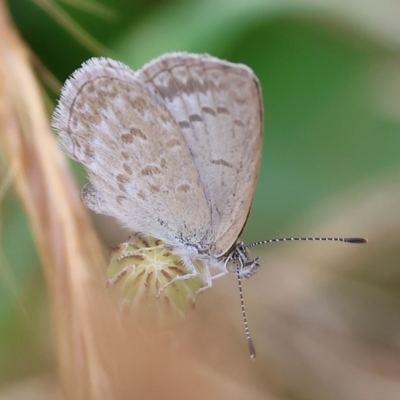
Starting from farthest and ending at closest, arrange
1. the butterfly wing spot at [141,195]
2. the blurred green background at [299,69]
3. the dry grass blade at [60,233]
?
the blurred green background at [299,69] < the butterfly wing spot at [141,195] < the dry grass blade at [60,233]

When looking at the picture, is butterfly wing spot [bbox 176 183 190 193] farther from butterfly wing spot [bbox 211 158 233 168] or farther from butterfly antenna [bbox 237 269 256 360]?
butterfly antenna [bbox 237 269 256 360]

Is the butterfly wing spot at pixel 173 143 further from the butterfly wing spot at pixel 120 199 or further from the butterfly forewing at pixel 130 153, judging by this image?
the butterfly wing spot at pixel 120 199

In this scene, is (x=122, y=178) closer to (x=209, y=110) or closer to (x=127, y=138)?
(x=127, y=138)

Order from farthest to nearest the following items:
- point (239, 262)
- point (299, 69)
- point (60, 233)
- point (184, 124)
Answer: point (299, 69), point (239, 262), point (184, 124), point (60, 233)

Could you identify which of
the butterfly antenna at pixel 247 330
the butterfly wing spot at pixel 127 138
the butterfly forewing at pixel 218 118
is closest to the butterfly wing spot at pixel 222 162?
the butterfly forewing at pixel 218 118

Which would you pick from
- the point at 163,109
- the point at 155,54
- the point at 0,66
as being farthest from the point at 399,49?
the point at 0,66

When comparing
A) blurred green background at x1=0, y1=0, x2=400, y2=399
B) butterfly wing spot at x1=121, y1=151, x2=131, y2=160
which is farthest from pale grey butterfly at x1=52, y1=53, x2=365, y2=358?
blurred green background at x1=0, y1=0, x2=400, y2=399

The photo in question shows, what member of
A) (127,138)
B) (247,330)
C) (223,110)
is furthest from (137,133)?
(247,330)
